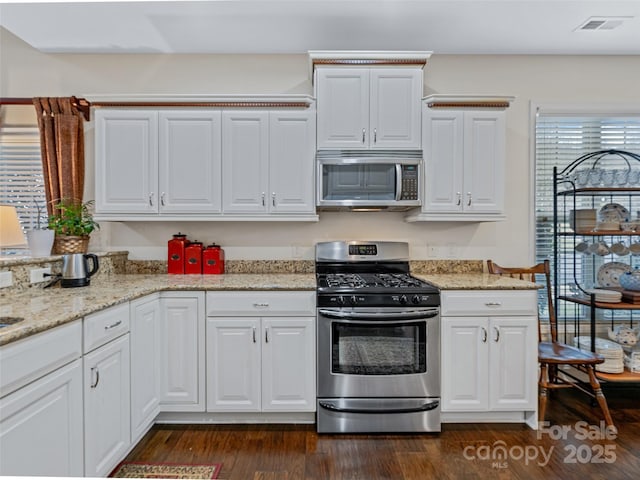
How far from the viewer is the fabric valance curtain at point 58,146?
307 centimetres

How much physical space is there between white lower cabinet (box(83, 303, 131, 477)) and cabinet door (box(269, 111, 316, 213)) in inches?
50.5

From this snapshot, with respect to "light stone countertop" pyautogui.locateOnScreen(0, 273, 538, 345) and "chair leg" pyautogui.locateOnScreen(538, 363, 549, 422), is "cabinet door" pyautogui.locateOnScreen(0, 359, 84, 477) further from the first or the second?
"chair leg" pyautogui.locateOnScreen(538, 363, 549, 422)

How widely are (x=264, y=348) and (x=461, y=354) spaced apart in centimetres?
125

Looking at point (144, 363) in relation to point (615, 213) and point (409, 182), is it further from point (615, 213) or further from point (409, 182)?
point (615, 213)

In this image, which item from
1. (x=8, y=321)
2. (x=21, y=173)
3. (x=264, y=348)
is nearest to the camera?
(x=8, y=321)

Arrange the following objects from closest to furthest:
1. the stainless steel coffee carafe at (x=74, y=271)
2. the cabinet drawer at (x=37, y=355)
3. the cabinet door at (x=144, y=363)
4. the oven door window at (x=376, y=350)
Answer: the cabinet drawer at (x=37, y=355)
the cabinet door at (x=144, y=363)
the stainless steel coffee carafe at (x=74, y=271)
the oven door window at (x=376, y=350)

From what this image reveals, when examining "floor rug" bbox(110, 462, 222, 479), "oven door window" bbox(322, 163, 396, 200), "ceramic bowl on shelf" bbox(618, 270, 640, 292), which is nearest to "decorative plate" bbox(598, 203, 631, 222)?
"ceramic bowl on shelf" bbox(618, 270, 640, 292)

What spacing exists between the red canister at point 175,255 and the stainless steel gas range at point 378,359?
3.91 ft

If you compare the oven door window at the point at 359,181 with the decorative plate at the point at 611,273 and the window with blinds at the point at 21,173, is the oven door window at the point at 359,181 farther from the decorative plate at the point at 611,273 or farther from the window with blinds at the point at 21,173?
the window with blinds at the point at 21,173

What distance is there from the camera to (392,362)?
2.56m

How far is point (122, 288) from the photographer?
94.7 inches

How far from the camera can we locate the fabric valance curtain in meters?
3.07

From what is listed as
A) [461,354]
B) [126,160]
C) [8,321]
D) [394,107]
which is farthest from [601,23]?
[8,321]

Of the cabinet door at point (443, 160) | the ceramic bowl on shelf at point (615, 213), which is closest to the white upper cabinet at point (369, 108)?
the cabinet door at point (443, 160)
